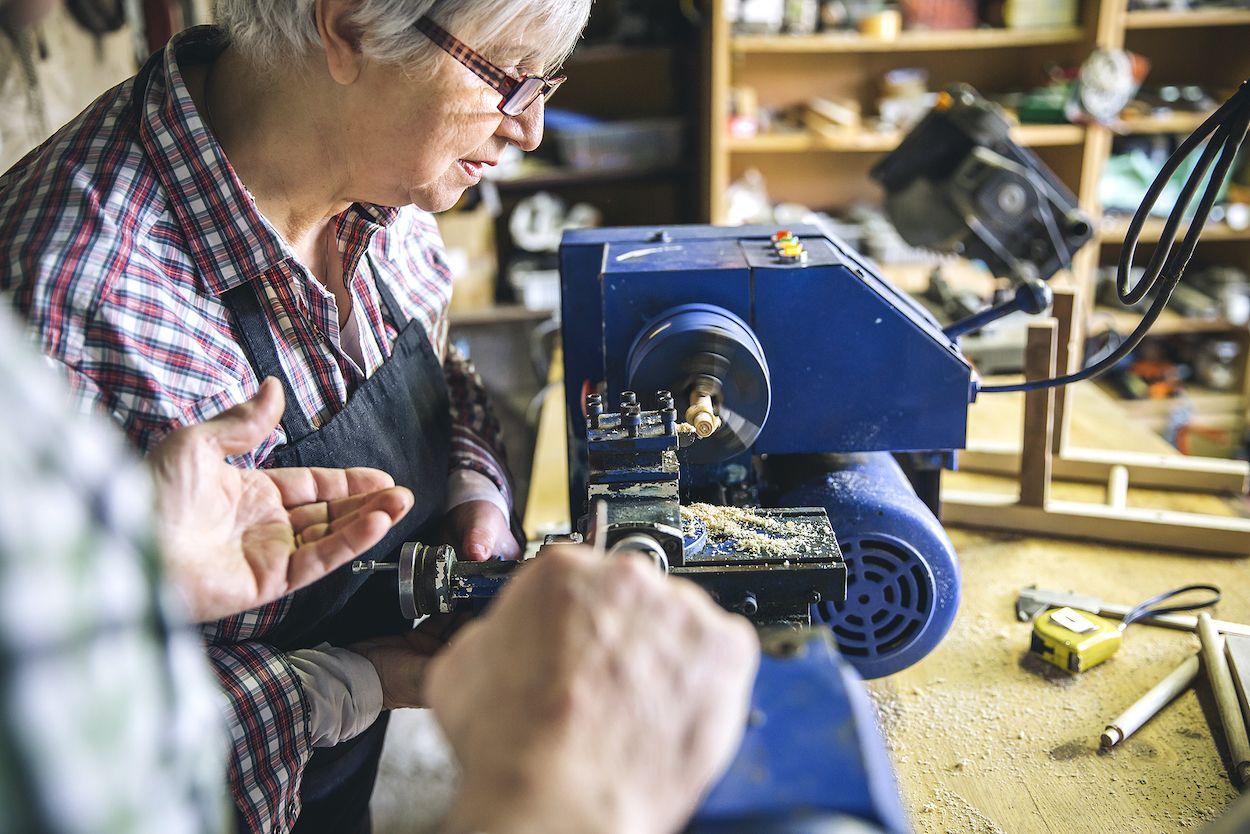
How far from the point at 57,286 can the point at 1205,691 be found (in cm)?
138

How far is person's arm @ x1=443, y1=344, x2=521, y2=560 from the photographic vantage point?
4.37ft

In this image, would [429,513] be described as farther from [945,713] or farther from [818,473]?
[945,713]

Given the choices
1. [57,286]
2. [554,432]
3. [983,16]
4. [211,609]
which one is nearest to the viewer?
[211,609]

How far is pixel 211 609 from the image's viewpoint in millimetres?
809

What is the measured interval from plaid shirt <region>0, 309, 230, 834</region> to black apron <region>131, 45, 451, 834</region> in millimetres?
647

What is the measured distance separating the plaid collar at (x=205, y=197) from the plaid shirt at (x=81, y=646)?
67 cm

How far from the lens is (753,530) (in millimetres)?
978

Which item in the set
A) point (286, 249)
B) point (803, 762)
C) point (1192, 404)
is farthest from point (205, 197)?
point (1192, 404)

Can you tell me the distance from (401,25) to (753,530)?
67 centimetres

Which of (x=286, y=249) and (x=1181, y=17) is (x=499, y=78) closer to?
(x=286, y=249)

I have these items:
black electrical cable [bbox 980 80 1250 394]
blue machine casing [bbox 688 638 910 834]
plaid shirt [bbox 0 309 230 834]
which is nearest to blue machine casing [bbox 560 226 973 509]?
black electrical cable [bbox 980 80 1250 394]

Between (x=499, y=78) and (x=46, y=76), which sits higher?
(x=46, y=76)

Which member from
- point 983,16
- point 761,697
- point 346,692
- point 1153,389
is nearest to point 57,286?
point 346,692

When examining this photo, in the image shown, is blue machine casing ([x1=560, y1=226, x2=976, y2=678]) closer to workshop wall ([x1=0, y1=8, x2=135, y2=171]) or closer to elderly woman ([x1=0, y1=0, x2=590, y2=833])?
elderly woman ([x1=0, y1=0, x2=590, y2=833])
